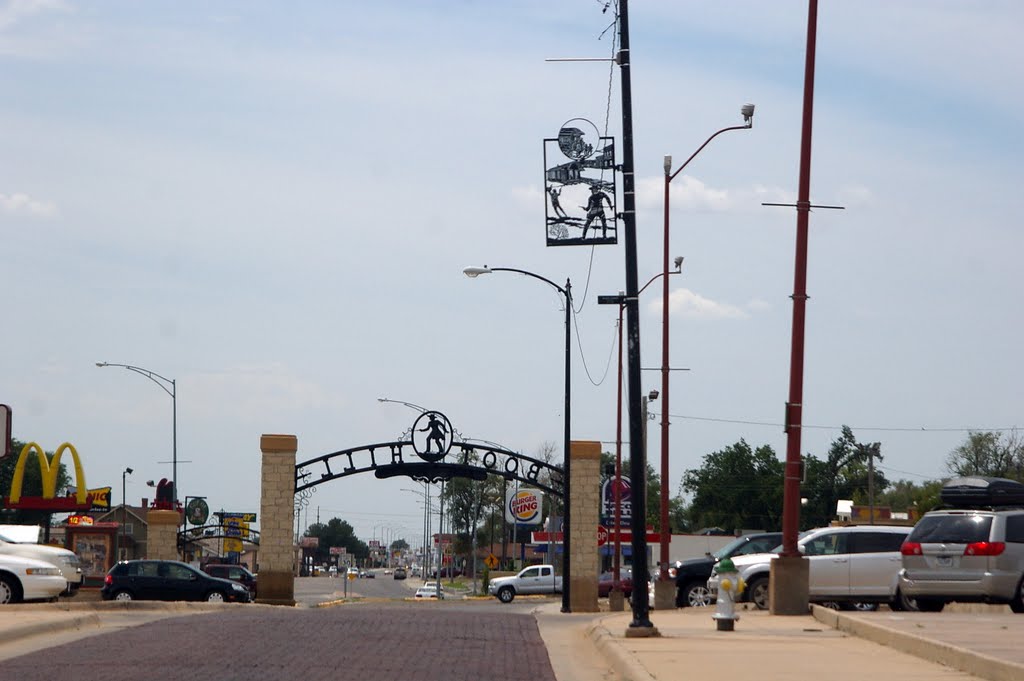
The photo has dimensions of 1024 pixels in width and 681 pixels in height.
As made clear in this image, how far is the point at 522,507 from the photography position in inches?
2977

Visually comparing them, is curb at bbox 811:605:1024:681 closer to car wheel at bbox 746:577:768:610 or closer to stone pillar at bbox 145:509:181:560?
car wheel at bbox 746:577:768:610

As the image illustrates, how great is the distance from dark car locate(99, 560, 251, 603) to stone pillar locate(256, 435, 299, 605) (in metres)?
5.35

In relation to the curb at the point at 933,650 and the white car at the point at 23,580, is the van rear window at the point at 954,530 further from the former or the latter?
the white car at the point at 23,580

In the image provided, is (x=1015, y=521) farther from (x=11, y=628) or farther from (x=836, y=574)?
(x=11, y=628)

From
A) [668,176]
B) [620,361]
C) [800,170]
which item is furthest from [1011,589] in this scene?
[620,361]

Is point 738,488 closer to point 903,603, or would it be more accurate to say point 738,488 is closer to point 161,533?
point 161,533

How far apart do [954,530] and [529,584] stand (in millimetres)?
36472

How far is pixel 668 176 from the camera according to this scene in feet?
109

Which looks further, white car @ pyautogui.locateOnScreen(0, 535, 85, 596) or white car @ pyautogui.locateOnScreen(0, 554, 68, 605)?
white car @ pyautogui.locateOnScreen(0, 535, 85, 596)

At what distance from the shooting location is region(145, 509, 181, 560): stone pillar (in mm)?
47312

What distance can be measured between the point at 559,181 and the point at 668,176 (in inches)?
276

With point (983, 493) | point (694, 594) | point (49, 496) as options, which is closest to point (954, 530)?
point (983, 493)

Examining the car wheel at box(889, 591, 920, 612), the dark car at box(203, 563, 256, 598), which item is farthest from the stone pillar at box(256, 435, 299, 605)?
the car wheel at box(889, 591, 920, 612)

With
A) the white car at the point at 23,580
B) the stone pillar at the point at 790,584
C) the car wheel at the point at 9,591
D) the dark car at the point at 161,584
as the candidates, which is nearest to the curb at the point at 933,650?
the stone pillar at the point at 790,584
